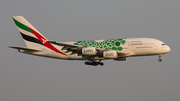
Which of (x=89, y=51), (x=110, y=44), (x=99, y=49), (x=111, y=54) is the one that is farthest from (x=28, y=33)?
(x=111, y=54)

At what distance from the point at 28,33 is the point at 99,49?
50.8 ft

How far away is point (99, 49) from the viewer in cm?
4756

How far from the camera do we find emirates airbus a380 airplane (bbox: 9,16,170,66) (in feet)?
154

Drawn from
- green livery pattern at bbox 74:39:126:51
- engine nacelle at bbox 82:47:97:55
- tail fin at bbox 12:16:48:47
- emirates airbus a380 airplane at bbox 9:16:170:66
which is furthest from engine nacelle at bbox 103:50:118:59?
tail fin at bbox 12:16:48:47

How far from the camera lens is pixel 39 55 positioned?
5181cm

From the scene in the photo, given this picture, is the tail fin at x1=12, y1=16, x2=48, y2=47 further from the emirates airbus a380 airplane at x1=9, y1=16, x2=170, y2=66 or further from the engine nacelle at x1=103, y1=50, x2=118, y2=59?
the engine nacelle at x1=103, y1=50, x2=118, y2=59

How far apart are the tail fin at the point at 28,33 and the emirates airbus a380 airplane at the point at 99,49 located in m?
0.20

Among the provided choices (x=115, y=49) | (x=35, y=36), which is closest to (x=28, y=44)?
(x=35, y=36)

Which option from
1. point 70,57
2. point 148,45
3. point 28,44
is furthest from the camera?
point 28,44

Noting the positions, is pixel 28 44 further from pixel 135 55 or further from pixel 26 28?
pixel 135 55

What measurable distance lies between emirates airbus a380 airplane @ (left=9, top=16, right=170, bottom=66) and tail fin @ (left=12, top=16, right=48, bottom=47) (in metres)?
0.20

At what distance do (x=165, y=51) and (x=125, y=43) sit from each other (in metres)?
6.98

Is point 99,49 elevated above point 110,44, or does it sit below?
below

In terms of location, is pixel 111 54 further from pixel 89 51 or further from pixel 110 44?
pixel 89 51
